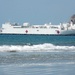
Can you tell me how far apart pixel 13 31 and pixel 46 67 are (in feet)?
320

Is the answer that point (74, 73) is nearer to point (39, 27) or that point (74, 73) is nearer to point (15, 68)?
point (15, 68)

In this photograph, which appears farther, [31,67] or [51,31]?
[51,31]

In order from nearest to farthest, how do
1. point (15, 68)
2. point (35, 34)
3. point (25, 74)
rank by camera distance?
point (25, 74), point (15, 68), point (35, 34)

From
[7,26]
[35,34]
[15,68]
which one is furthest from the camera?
[7,26]

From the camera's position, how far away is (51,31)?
367ft

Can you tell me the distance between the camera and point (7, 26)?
395 ft

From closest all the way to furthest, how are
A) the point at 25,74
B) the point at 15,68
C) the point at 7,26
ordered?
the point at 25,74 < the point at 15,68 < the point at 7,26

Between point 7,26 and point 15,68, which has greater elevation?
point 7,26

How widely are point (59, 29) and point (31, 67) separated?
9798 cm

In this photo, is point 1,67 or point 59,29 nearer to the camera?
point 1,67

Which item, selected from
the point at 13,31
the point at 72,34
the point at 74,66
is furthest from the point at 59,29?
the point at 74,66

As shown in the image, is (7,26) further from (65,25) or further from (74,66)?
(74,66)

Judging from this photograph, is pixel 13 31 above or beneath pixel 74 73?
above

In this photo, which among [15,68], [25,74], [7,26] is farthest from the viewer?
[7,26]
